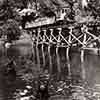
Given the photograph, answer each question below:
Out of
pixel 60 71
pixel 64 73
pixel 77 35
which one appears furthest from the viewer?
pixel 77 35

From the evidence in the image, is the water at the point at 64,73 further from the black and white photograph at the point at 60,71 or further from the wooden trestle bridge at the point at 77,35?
the wooden trestle bridge at the point at 77,35

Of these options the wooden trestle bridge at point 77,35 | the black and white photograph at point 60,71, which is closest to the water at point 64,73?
the black and white photograph at point 60,71

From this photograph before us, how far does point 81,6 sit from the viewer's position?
31.0m

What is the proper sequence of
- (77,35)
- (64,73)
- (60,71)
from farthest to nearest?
(77,35)
(60,71)
(64,73)

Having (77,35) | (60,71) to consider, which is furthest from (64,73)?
(77,35)

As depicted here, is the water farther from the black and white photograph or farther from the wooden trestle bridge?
the wooden trestle bridge

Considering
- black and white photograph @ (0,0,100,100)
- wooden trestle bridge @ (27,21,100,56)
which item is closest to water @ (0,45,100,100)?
black and white photograph @ (0,0,100,100)

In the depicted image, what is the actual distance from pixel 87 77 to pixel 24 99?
203 inches

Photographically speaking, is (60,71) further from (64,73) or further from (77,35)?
(77,35)

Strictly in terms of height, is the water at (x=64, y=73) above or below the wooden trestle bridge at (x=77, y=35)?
below

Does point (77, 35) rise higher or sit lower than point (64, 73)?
higher

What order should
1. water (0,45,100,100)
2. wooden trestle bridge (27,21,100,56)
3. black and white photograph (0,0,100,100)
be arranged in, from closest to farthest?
black and white photograph (0,0,100,100) → water (0,45,100,100) → wooden trestle bridge (27,21,100,56)

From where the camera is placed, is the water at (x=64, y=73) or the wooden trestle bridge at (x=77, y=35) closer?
the water at (x=64, y=73)

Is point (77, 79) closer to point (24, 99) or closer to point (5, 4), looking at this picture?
point (24, 99)
